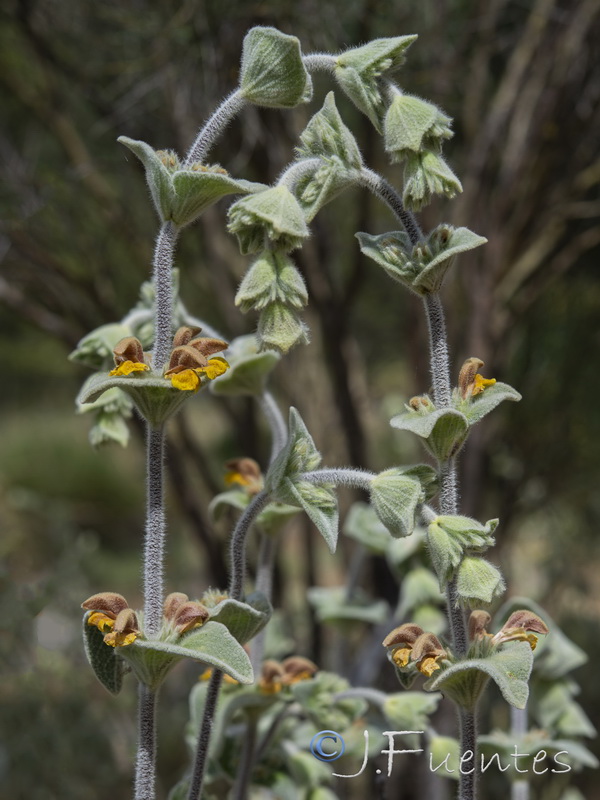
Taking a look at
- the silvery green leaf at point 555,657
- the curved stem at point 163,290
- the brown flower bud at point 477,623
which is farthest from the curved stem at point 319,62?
the silvery green leaf at point 555,657

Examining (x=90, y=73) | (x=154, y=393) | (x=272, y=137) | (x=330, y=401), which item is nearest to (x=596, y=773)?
(x=330, y=401)

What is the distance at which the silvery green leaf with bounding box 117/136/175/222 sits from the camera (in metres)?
0.44

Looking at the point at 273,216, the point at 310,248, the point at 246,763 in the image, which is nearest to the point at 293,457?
the point at 273,216

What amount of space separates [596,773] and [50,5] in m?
1.37

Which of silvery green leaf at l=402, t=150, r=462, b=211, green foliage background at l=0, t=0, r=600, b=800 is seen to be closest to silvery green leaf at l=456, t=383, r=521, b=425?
silvery green leaf at l=402, t=150, r=462, b=211

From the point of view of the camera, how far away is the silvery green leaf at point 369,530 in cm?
79

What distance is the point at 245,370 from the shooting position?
2.03 feet

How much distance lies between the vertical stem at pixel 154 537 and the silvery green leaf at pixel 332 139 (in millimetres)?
178

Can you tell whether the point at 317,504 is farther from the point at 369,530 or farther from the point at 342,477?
the point at 369,530

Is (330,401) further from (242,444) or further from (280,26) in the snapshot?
(280,26)

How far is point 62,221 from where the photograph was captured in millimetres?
1302

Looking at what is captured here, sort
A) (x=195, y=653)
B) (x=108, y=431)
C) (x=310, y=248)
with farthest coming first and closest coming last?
(x=310, y=248)
(x=108, y=431)
(x=195, y=653)

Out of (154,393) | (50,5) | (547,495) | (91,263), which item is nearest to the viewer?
(154,393)

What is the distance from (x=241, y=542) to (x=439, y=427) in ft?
0.47
